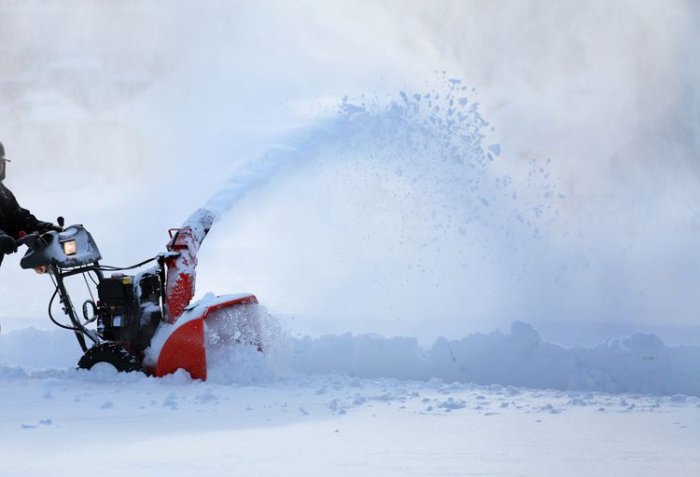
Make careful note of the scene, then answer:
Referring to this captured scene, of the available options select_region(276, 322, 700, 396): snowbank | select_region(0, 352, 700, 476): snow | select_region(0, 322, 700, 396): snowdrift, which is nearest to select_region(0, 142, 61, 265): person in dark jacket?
select_region(0, 322, 700, 396): snowdrift

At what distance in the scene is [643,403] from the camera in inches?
217

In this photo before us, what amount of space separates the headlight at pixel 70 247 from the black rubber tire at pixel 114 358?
751 mm

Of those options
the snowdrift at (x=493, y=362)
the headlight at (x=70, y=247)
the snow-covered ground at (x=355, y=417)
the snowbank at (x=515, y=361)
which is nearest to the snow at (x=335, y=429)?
the snow-covered ground at (x=355, y=417)

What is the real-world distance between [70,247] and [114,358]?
931 millimetres

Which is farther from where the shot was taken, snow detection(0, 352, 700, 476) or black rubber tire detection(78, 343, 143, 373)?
black rubber tire detection(78, 343, 143, 373)

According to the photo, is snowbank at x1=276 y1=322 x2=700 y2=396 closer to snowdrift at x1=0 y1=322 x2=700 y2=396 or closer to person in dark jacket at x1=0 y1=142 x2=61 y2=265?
snowdrift at x1=0 y1=322 x2=700 y2=396

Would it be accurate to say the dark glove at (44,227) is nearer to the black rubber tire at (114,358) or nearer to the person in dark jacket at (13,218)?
the person in dark jacket at (13,218)

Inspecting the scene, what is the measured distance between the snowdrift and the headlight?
1149 mm

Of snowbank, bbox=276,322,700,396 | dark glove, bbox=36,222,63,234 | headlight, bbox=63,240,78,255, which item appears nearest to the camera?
snowbank, bbox=276,322,700,396

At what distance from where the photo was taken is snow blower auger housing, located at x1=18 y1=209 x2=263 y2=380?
679 centimetres

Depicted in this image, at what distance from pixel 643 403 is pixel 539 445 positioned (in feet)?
4.89

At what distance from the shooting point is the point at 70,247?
7.00m

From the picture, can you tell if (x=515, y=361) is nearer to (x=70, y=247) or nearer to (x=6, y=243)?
(x=70, y=247)

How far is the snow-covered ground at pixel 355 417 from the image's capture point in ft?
13.2
